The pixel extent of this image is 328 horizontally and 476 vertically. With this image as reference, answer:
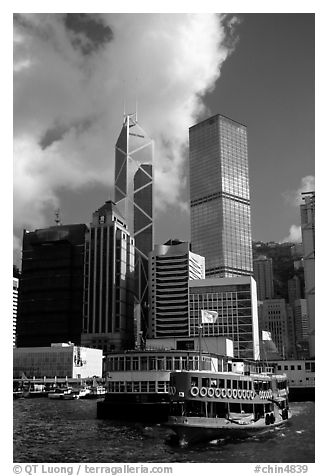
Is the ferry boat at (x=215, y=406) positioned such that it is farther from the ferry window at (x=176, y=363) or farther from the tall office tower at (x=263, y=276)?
the tall office tower at (x=263, y=276)

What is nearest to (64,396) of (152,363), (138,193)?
(152,363)

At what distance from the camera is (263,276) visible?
15325cm

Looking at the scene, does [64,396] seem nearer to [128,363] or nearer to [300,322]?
[128,363]

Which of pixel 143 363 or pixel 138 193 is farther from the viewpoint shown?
pixel 138 193

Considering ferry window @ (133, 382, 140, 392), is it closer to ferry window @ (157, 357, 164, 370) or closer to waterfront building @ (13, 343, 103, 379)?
ferry window @ (157, 357, 164, 370)

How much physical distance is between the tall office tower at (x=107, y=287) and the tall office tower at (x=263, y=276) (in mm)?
43432

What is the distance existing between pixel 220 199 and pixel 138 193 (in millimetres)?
25108

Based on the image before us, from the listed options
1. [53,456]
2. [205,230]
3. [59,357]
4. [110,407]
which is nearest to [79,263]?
[59,357]

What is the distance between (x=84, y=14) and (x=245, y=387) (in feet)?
58.8

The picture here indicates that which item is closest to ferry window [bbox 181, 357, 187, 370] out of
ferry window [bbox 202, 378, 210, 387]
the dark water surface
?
the dark water surface

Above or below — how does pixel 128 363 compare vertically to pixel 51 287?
below

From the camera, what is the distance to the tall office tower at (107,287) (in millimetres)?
112500

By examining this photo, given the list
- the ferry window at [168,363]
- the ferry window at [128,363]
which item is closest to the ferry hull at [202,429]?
the ferry window at [168,363]

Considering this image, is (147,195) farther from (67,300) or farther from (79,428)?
(79,428)
